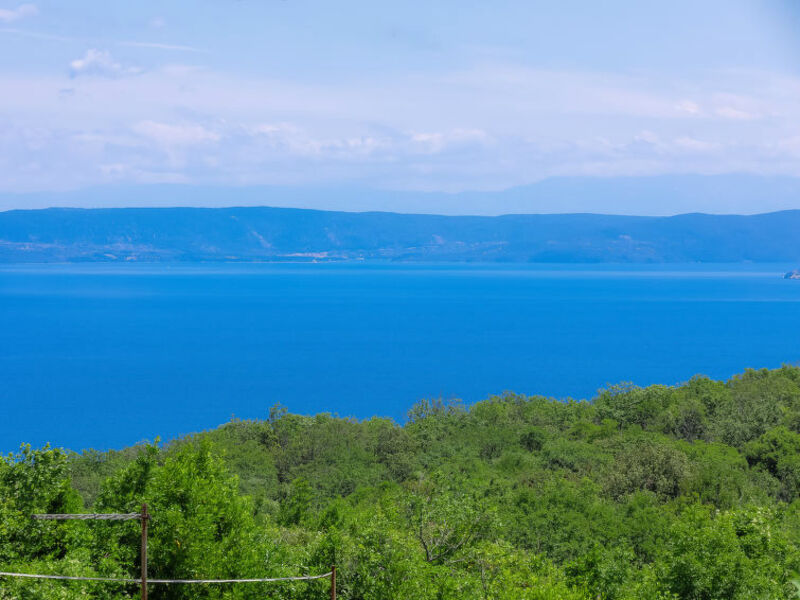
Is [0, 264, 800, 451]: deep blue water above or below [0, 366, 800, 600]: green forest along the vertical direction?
below

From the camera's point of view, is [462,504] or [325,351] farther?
[325,351]

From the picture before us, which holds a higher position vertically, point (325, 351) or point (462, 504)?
point (462, 504)

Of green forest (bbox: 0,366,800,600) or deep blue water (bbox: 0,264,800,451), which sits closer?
green forest (bbox: 0,366,800,600)

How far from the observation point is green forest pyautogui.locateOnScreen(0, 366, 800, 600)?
15695 mm

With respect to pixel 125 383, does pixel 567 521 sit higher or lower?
higher

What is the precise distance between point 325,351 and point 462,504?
288 ft

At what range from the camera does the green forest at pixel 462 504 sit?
15695mm

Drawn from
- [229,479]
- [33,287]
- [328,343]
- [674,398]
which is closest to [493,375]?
[328,343]

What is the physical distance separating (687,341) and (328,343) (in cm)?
5172

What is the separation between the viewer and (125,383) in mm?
84812

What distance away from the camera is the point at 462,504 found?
19.2m

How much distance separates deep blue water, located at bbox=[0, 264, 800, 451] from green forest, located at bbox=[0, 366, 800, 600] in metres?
25.3

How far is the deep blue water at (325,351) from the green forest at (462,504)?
2533 centimetres

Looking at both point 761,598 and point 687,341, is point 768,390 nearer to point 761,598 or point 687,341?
point 761,598
